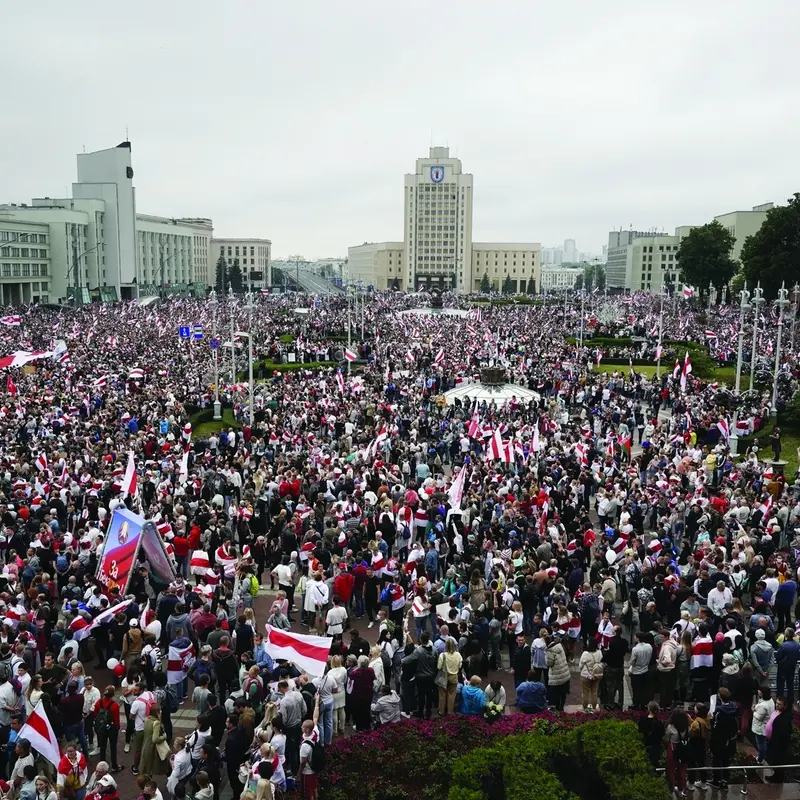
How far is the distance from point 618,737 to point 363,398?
72.0 ft

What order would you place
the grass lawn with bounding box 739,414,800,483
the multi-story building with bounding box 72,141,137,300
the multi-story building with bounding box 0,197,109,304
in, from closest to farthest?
the grass lawn with bounding box 739,414,800,483, the multi-story building with bounding box 0,197,109,304, the multi-story building with bounding box 72,141,137,300

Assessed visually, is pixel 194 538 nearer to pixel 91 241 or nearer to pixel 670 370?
pixel 670 370

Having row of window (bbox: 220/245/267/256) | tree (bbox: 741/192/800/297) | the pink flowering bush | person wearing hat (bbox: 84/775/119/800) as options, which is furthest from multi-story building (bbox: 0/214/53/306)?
person wearing hat (bbox: 84/775/119/800)

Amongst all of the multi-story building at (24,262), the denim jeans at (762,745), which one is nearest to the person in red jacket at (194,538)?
the denim jeans at (762,745)

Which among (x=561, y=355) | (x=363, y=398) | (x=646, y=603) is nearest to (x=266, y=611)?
(x=646, y=603)

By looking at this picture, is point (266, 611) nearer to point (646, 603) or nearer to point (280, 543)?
point (280, 543)

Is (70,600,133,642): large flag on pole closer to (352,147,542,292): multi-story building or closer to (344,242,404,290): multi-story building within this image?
(352,147,542,292): multi-story building

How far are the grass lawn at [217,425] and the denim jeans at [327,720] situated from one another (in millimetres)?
18363

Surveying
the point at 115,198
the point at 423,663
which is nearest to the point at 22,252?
the point at 115,198

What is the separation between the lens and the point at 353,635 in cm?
1052

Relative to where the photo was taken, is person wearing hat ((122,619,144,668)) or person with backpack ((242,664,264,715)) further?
person wearing hat ((122,619,144,668))

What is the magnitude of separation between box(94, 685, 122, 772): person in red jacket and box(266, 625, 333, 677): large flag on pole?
181 cm

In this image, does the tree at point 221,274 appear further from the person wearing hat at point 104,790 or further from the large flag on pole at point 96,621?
the person wearing hat at point 104,790

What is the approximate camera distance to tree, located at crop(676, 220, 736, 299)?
7831 cm
